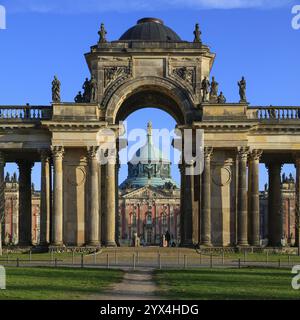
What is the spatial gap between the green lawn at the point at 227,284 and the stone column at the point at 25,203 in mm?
39570

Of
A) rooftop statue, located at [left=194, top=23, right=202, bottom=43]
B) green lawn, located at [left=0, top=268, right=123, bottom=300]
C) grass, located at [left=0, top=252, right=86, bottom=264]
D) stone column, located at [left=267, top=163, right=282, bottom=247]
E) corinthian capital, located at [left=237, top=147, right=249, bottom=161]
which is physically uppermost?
rooftop statue, located at [left=194, top=23, right=202, bottom=43]

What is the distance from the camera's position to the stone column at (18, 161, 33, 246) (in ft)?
302

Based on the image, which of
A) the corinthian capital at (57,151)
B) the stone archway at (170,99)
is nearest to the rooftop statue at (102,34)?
the stone archway at (170,99)

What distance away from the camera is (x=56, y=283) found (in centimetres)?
4247

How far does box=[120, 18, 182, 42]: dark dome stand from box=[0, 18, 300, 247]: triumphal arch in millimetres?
1498

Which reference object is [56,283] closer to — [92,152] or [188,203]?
[92,152]

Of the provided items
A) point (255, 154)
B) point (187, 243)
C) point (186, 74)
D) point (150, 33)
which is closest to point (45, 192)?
point (187, 243)

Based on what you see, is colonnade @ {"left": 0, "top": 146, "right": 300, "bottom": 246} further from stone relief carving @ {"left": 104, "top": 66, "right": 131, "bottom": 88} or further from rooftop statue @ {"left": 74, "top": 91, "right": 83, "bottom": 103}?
stone relief carving @ {"left": 104, "top": 66, "right": 131, "bottom": 88}

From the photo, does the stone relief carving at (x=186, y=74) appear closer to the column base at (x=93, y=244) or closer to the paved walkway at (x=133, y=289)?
the column base at (x=93, y=244)

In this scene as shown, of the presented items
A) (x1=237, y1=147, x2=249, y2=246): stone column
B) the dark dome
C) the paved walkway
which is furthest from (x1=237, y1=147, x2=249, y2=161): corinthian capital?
the paved walkway

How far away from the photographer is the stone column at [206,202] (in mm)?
80463

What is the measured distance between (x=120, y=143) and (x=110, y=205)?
674cm
